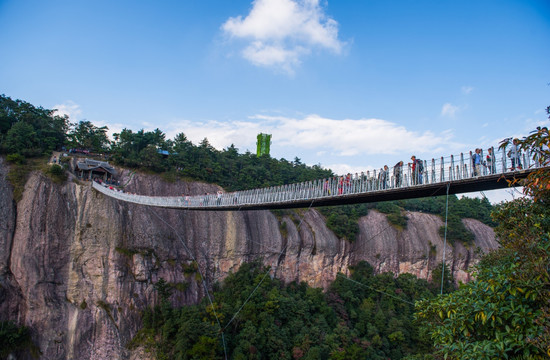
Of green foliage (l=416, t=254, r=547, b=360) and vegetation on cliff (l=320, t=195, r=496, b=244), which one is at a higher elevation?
vegetation on cliff (l=320, t=195, r=496, b=244)

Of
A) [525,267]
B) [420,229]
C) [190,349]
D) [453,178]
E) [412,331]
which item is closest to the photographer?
[525,267]

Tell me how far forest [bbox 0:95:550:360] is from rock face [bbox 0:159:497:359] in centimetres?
89

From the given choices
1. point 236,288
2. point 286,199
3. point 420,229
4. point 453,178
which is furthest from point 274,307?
point 420,229

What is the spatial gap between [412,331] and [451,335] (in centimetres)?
1729

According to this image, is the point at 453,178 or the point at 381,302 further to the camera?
the point at 381,302

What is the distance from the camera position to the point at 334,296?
70.1 ft

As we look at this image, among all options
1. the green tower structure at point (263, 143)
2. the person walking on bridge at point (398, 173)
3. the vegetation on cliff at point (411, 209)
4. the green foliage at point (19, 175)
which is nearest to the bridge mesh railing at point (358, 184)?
the person walking on bridge at point (398, 173)

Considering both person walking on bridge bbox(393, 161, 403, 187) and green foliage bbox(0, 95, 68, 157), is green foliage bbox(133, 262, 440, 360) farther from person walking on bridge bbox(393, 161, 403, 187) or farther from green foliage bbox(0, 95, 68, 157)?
green foliage bbox(0, 95, 68, 157)

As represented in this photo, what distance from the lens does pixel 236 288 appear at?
19344 mm

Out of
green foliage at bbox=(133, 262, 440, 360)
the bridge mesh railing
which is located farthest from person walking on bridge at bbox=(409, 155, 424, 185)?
green foliage at bbox=(133, 262, 440, 360)

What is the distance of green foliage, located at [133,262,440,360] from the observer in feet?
50.5

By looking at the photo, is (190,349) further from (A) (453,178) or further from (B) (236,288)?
(A) (453,178)

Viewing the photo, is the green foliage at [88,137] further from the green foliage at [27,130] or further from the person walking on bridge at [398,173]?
the person walking on bridge at [398,173]

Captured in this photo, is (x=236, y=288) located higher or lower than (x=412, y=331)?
higher
